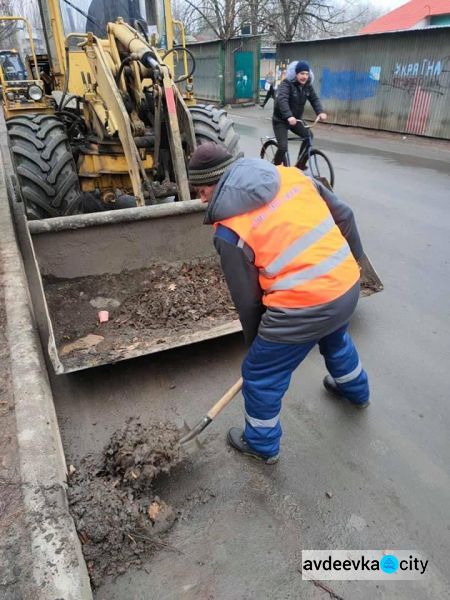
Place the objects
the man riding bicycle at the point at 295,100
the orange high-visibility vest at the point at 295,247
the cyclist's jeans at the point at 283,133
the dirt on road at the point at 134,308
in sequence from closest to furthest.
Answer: the orange high-visibility vest at the point at 295,247 < the dirt on road at the point at 134,308 < the man riding bicycle at the point at 295,100 < the cyclist's jeans at the point at 283,133

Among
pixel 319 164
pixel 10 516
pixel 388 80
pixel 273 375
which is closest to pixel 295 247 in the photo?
pixel 273 375

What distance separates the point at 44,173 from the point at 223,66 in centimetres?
1969

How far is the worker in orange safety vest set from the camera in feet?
6.88

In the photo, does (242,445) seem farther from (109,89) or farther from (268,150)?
(268,150)

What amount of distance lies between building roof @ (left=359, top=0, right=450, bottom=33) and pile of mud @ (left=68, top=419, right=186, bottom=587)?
32.5 meters

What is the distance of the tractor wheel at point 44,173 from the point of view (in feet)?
15.9

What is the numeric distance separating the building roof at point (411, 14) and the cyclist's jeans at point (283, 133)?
26472mm

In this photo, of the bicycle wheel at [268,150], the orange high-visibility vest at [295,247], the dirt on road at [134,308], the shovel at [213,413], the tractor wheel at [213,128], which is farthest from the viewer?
the bicycle wheel at [268,150]

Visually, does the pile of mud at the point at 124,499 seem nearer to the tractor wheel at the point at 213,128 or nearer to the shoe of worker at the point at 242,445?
the shoe of worker at the point at 242,445

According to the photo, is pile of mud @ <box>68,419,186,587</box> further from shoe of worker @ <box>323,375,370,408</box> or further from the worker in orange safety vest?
shoe of worker @ <box>323,375,370,408</box>

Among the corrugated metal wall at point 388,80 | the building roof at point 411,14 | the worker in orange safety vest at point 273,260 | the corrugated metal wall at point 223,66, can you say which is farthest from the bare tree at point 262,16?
the worker in orange safety vest at point 273,260

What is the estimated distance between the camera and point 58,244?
390 centimetres

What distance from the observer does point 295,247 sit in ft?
7.01

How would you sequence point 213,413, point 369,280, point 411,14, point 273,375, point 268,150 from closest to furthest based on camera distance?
point 273,375
point 213,413
point 369,280
point 268,150
point 411,14
